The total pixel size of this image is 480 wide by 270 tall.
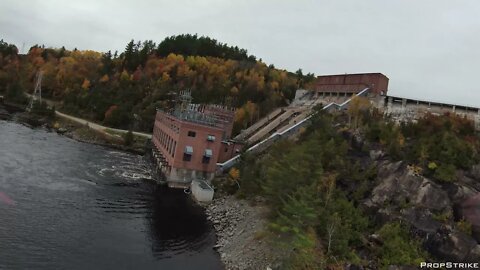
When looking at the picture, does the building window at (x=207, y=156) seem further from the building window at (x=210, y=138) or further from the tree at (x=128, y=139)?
the tree at (x=128, y=139)

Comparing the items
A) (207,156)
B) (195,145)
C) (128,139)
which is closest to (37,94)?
(128,139)

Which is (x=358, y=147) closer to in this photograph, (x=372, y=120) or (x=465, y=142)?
(x=372, y=120)

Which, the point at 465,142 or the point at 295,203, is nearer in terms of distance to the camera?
the point at 295,203

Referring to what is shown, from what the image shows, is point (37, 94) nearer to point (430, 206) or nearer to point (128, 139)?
point (128, 139)

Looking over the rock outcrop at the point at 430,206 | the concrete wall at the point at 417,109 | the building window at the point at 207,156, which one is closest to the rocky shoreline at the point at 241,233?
the building window at the point at 207,156

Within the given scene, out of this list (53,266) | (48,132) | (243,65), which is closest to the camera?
(53,266)

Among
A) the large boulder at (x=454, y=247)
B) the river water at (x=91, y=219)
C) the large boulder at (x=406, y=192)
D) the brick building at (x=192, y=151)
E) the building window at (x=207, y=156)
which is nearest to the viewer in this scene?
the river water at (x=91, y=219)

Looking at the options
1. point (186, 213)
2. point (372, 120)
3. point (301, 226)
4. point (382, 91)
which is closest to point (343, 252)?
point (301, 226)
